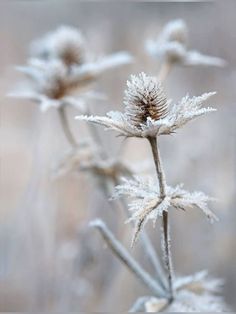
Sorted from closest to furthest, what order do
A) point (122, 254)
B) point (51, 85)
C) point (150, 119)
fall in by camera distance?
1. point (150, 119)
2. point (122, 254)
3. point (51, 85)

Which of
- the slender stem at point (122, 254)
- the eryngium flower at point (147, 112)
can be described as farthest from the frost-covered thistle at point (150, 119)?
the slender stem at point (122, 254)

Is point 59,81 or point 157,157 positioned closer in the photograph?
point 157,157

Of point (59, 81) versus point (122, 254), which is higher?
point (59, 81)

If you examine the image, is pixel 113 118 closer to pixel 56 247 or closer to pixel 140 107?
pixel 140 107

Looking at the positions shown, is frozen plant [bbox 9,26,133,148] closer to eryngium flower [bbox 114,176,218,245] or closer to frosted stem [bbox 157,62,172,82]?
frosted stem [bbox 157,62,172,82]

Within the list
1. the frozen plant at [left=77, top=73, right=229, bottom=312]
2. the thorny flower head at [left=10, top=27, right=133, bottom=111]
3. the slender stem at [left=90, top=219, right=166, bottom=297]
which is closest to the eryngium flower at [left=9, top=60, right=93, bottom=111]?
the thorny flower head at [left=10, top=27, right=133, bottom=111]

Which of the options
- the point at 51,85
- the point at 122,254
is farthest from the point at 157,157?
the point at 51,85

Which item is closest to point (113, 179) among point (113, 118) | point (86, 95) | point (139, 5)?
point (86, 95)

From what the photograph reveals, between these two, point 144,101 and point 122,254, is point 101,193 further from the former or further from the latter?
point 144,101

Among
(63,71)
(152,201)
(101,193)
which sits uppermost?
(63,71)
